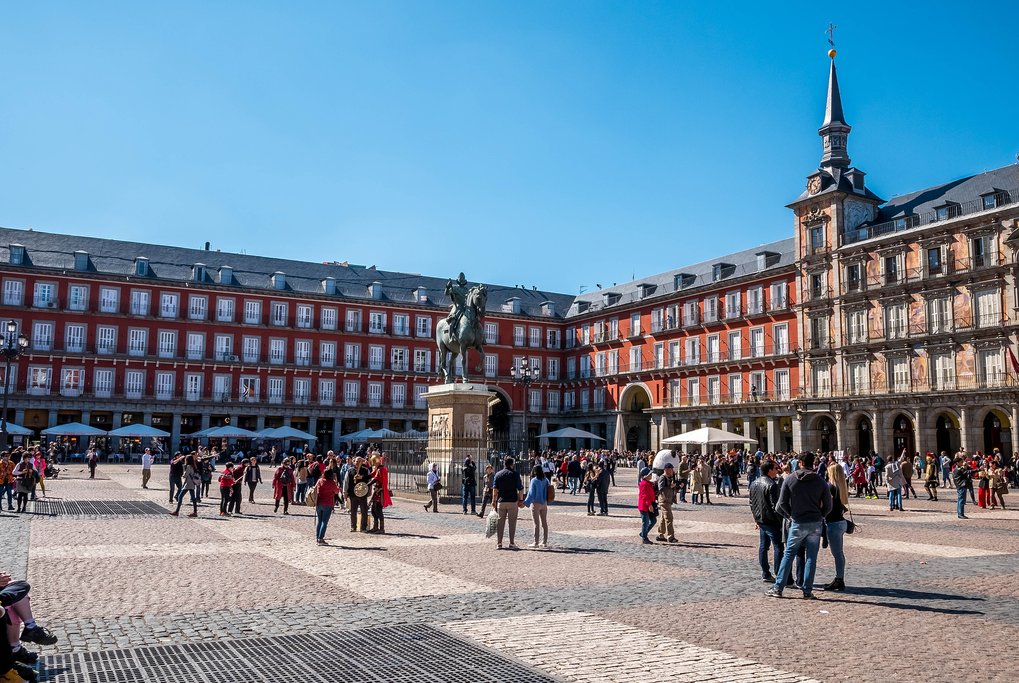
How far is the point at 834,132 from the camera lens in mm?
51250

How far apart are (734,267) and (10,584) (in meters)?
55.0

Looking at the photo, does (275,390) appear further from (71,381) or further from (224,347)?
(71,381)

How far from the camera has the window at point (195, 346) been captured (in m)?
58.0

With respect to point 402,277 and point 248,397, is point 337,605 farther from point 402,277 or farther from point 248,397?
point 402,277

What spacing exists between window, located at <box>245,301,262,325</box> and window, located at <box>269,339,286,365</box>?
5.58 ft

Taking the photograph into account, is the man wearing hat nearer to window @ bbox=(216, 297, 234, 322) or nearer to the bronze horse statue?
the bronze horse statue

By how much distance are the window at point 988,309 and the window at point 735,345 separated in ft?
50.4

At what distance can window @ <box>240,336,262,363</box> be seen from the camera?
59.5 meters

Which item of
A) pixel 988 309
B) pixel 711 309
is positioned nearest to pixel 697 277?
pixel 711 309

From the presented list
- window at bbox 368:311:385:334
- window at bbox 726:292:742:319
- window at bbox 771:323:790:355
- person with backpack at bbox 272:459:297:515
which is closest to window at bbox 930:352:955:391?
window at bbox 771:323:790:355

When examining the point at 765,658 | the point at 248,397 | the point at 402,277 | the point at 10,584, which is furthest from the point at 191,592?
the point at 402,277

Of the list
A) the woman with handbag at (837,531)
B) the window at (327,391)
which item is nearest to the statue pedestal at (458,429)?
the woman with handbag at (837,531)

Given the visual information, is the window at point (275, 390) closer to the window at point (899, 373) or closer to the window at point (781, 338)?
the window at point (781, 338)

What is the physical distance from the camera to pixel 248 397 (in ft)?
194
